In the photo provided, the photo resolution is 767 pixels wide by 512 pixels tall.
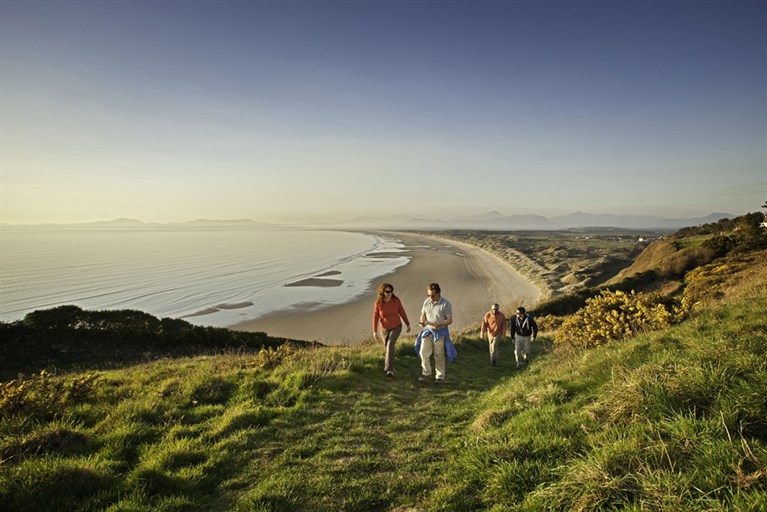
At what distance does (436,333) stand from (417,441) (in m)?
3.54

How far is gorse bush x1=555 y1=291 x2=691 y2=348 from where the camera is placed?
948 cm

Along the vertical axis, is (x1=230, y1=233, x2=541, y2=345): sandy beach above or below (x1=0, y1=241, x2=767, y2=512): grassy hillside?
below

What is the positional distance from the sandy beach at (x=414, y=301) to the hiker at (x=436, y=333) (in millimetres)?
7828

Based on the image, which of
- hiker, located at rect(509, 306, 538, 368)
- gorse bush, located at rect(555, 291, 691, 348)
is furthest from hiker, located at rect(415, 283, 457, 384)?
gorse bush, located at rect(555, 291, 691, 348)

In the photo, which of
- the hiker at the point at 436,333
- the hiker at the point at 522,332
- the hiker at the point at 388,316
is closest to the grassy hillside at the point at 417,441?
the hiker at the point at 436,333

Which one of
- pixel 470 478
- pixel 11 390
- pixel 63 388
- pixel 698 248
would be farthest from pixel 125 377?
pixel 698 248

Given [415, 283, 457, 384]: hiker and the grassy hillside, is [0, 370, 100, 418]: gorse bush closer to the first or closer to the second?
the grassy hillside

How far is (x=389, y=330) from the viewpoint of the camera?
8977 mm

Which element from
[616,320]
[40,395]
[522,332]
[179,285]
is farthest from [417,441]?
[179,285]

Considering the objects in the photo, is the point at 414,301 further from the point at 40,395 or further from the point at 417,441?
the point at 40,395

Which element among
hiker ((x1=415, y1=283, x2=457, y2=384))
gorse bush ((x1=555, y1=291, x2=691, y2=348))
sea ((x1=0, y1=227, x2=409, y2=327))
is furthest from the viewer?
sea ((x1=0, y1=227, x2=409, y2=327))

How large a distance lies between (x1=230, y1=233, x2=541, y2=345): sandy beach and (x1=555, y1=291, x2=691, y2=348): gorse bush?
730 cm

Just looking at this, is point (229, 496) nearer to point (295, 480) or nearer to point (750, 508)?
point (295, 480)

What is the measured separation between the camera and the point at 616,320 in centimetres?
1052
